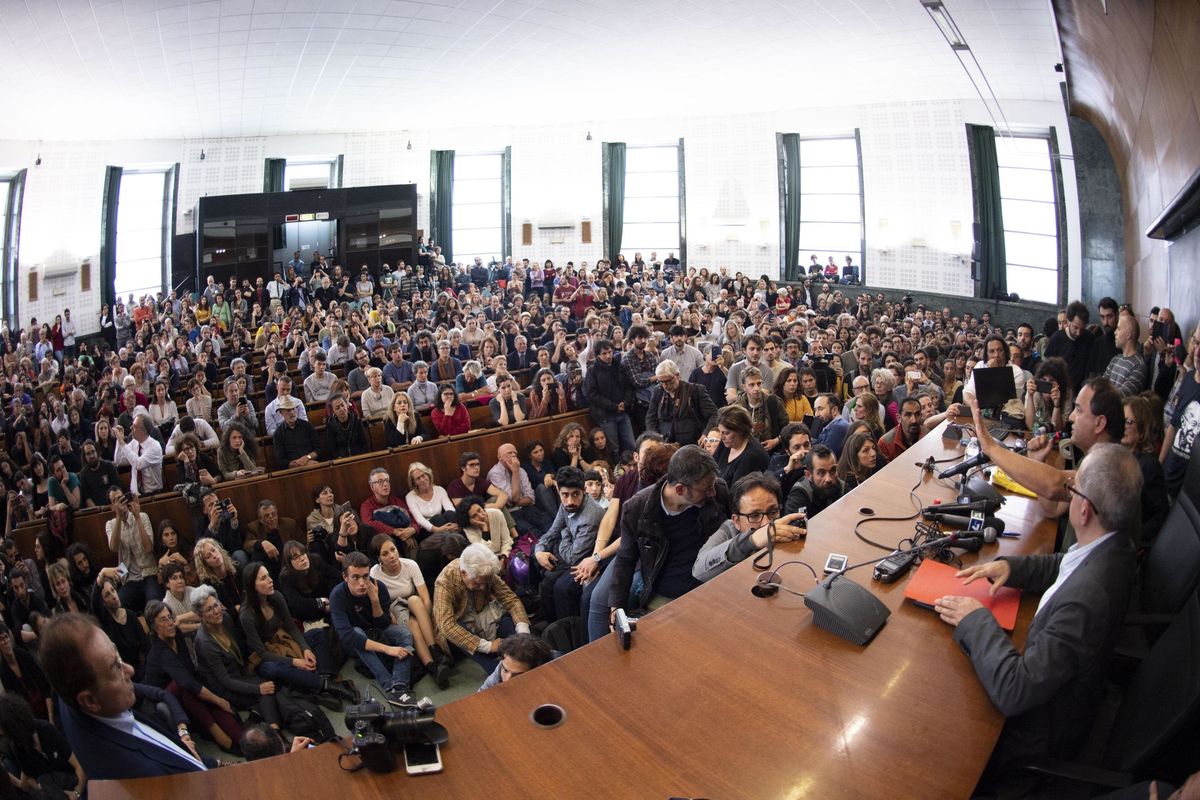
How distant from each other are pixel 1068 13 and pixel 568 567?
24.1 feet

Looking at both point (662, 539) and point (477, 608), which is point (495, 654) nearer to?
point (477, 608)

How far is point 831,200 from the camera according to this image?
1748 cm

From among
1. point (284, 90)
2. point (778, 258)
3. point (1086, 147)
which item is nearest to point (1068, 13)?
point (1086, 147)

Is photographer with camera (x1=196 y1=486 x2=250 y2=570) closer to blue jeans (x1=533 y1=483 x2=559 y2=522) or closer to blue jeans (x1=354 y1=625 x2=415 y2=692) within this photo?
blue jeans (x1=354 y1=625 x2=415 y2=692)

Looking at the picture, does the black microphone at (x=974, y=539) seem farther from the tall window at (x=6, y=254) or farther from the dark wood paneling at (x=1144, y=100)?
the tall window at (x=6, y=254)

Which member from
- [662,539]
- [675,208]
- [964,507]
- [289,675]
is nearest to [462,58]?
[675,208]

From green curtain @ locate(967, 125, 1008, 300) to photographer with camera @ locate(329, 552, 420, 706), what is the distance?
13.5 meters

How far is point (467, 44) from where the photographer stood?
11.1 m

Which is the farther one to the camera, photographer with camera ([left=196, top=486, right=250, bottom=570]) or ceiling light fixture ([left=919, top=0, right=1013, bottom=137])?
ceiling light fixture ([left=919, top=0, right=1013, bottom=137])

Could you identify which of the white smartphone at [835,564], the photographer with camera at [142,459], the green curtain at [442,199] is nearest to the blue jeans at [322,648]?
the photographer with camera at [142,459]

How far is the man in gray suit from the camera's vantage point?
73.3 inches

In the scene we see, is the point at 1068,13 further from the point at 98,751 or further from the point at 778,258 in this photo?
the point at 778,258

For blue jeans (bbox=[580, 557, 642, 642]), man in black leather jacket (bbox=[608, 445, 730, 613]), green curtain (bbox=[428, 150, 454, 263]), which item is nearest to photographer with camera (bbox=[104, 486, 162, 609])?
blue jeans (bbox=[580, 557, 642, 642])

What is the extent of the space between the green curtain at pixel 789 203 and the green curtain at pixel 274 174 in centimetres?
1178
